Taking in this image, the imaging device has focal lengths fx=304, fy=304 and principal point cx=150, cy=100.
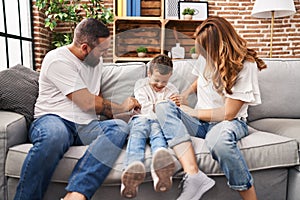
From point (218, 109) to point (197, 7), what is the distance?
2.41 metres

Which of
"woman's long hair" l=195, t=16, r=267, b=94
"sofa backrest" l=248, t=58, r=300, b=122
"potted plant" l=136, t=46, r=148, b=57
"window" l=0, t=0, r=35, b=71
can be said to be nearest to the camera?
"potted plant" l=136, t=46, r=148, b=57

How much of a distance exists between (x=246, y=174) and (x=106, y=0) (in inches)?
112

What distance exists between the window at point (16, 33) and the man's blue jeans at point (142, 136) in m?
1.83

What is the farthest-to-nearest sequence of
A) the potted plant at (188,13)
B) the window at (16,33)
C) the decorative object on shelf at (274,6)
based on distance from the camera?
1. the potted plant at (188,13)
2. the decorative object on shelf at (274,6)
3. the window at (16,33)

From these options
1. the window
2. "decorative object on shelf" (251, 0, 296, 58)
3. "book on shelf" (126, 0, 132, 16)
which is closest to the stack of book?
"book on shelf" (126, 0, 132, 16)

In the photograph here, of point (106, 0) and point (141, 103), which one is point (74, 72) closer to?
point (141, 103)

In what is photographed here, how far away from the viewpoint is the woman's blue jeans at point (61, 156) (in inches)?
50.1

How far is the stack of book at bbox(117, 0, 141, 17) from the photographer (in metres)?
3.26

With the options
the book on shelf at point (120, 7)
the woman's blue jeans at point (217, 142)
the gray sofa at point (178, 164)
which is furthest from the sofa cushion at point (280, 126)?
the book on shelf at point (120, 7)

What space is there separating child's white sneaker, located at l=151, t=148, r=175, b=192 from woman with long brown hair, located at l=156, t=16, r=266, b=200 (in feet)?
0.22

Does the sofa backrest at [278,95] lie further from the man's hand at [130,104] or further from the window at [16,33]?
the window at [16,33]

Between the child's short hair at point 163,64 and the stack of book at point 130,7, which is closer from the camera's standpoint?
the child's short hair at point 163,64

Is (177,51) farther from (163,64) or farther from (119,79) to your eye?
(119,79)

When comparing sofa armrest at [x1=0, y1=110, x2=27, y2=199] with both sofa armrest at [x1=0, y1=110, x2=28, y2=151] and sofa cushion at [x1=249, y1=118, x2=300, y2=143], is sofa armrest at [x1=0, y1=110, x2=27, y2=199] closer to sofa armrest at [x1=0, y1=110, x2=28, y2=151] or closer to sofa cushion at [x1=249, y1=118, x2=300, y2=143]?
sofa armrest at [x1=0, y1=110, x2=28, y2=151]
